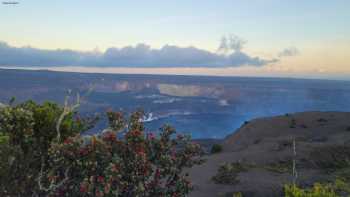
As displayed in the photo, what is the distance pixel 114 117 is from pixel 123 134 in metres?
0.60

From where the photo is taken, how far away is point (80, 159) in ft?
21.0

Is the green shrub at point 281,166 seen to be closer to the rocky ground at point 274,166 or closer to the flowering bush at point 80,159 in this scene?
the rocky ground at point 274,166

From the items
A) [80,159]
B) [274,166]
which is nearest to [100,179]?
[80,159]

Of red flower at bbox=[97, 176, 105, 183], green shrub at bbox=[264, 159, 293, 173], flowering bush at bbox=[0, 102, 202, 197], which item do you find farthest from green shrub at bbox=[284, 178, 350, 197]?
green shrub at bbox=[264, 159, 293, 173]

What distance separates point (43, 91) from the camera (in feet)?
340

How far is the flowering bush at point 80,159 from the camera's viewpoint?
20.7 ft

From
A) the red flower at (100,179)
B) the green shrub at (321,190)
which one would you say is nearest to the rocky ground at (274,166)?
the green shrub at (321,190)

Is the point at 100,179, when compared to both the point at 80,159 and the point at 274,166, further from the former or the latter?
the point at 274,166

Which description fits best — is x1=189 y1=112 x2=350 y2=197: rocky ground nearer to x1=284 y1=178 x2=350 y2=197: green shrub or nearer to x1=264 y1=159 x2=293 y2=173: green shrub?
x1=264 y1=159 x2=293 y2=173: green shrub

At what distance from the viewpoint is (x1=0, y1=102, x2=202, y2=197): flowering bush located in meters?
6.30

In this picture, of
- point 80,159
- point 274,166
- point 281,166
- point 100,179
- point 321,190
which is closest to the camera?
point 100,179

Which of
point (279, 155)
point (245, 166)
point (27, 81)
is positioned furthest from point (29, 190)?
point (27, 81)

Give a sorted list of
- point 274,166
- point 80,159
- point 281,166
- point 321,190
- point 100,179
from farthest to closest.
Answer: 1. point 274,166
2. point 281,166
3. point 321,190
4. point 80,159
5. point 100,179

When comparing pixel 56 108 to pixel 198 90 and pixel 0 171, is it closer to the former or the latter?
pixel 0 171
